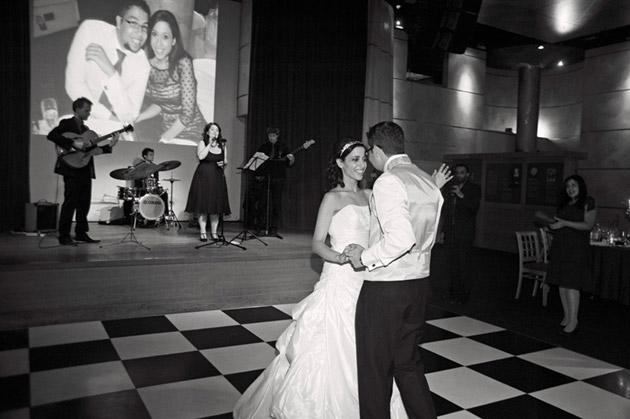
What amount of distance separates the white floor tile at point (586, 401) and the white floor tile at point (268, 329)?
1855 mm

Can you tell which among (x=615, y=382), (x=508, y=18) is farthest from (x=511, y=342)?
(x=508, y=18)

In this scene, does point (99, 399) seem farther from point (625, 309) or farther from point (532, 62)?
point (532, 62)

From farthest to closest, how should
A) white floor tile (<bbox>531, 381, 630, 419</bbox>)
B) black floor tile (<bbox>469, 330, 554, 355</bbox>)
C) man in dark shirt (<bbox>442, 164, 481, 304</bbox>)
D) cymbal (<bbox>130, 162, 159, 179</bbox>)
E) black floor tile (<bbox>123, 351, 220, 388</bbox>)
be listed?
cymbal (<bbox>130, 162, 159, 179</bbox>)
man in dark shirt (<bbox>442, 164, 481, 304</bbox>)
black floor tile (<bbox>469, 330, 554, 355</bbox>)
black floor tile (<bbox>123, 351, 220, 388</bbox>)
white floor tile (<bbox>531, 381, 630, 419</bbox>)

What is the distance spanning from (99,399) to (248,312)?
1.95 metres

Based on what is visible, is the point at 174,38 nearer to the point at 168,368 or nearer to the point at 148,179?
the point at 148,179

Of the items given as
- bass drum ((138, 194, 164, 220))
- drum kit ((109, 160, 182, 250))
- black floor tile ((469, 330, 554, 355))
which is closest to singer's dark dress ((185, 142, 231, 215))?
drum kit ((109, 160, 182, 250))

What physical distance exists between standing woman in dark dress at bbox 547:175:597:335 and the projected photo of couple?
617cm

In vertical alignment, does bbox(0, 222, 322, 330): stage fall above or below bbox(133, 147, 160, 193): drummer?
below

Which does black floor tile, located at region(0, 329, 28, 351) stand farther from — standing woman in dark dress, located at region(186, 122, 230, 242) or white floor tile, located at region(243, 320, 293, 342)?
standing woman in dark dress, located at region(186, 122, 230, 242)

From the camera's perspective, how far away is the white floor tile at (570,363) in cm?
319

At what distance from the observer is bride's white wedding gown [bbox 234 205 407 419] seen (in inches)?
86.7

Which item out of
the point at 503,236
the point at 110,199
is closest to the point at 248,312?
the point at 110,199

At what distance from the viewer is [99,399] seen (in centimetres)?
254

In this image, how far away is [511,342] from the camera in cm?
381
